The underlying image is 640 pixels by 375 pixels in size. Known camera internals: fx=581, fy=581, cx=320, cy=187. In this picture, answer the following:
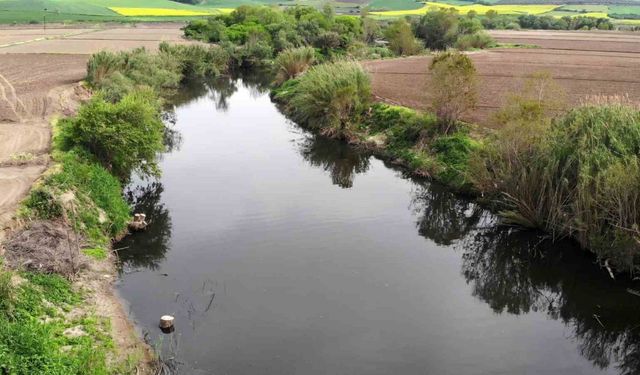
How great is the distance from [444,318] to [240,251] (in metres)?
7.15

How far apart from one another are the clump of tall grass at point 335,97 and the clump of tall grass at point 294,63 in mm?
14065

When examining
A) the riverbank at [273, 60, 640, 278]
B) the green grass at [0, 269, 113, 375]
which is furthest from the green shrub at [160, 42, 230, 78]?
the green grass at [0, 269, 113, 375]

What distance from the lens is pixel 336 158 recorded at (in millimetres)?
31781

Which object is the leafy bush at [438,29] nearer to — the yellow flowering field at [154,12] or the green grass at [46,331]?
the yellow flowering field at [154,12]

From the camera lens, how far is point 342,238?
67.5 feet

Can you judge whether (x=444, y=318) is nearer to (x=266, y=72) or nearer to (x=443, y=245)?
(x=443, y=245)

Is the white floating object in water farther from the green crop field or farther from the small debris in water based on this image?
the green crop field

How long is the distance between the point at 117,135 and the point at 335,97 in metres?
15.3

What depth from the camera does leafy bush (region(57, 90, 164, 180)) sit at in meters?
22.4

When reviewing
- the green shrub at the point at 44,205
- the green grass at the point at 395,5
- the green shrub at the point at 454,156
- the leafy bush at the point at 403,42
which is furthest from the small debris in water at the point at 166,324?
the green grass at the point at 395,5

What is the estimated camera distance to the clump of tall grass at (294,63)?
170ft

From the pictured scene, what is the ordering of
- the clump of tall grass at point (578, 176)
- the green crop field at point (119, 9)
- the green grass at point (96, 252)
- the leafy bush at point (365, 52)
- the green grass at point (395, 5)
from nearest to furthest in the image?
1. the clump of tall grass at point (578, 176)
2. the green grass at point (96, 252)
3. the leafy bush at point (365, 52)
4. the green crop field at point (119, 9)
5. the green grass at point (395, 5)

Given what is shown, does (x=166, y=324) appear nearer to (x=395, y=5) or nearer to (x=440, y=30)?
(x=440, y=30)

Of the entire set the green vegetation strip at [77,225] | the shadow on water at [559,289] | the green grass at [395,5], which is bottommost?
the shadow on water at [559,289]
